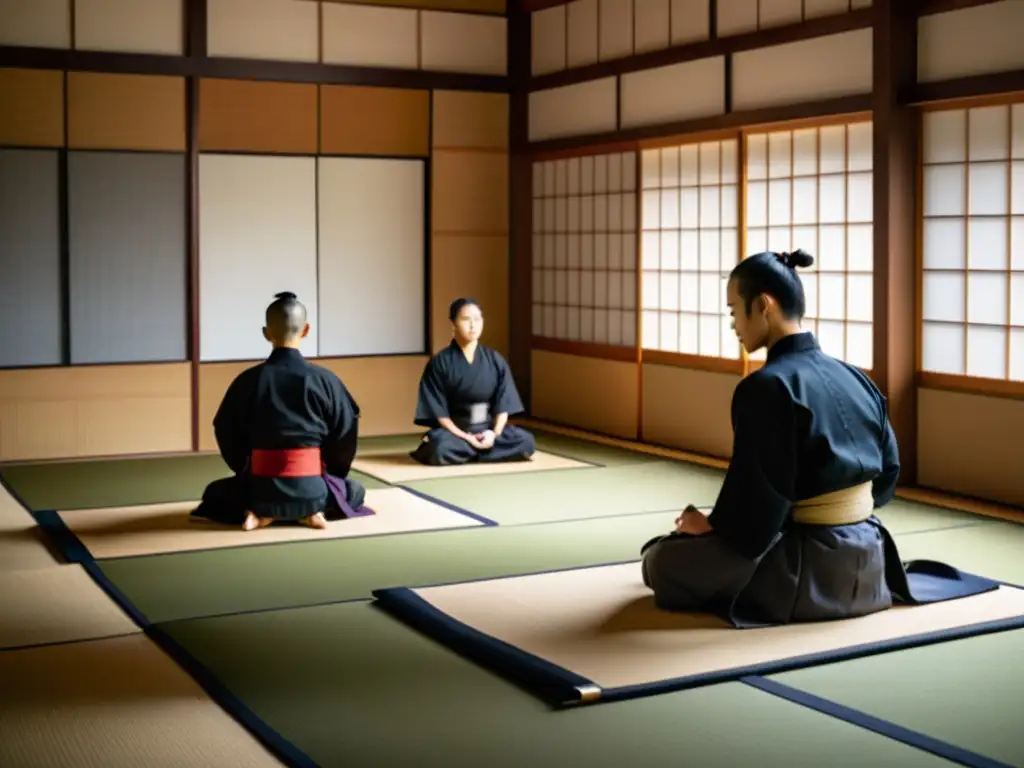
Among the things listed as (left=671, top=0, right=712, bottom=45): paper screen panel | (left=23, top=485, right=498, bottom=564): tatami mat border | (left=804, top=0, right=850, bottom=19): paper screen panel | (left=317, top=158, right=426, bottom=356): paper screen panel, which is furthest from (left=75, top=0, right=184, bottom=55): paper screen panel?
(left=804, top=0, right=850, bottom=19): paper screen panel

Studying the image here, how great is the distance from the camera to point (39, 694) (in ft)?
11.8

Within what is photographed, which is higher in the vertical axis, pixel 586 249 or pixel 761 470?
pixel 586 249

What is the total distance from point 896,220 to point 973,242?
37 cm

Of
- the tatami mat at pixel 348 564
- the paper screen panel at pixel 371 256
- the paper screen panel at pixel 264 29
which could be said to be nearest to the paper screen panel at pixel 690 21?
the paper screen panel at pixel 371 256

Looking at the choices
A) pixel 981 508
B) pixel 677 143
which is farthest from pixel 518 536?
pixel 677 143

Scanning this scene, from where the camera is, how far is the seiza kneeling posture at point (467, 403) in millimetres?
7375

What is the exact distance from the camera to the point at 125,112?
797cm

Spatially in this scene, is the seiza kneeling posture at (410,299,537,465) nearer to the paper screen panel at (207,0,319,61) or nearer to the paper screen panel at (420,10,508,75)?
the paper screen panel at (207,0,319,61)

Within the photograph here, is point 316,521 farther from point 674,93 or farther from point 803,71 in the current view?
point 674,93

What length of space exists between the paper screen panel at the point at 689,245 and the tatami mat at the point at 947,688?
12.9 feet

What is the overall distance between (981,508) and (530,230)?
4138 millimetres

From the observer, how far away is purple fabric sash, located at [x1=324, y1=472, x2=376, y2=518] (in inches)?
230

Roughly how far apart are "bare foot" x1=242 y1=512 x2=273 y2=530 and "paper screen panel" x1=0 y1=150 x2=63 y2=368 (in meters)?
2.67

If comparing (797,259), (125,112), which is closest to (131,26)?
(125,112)
